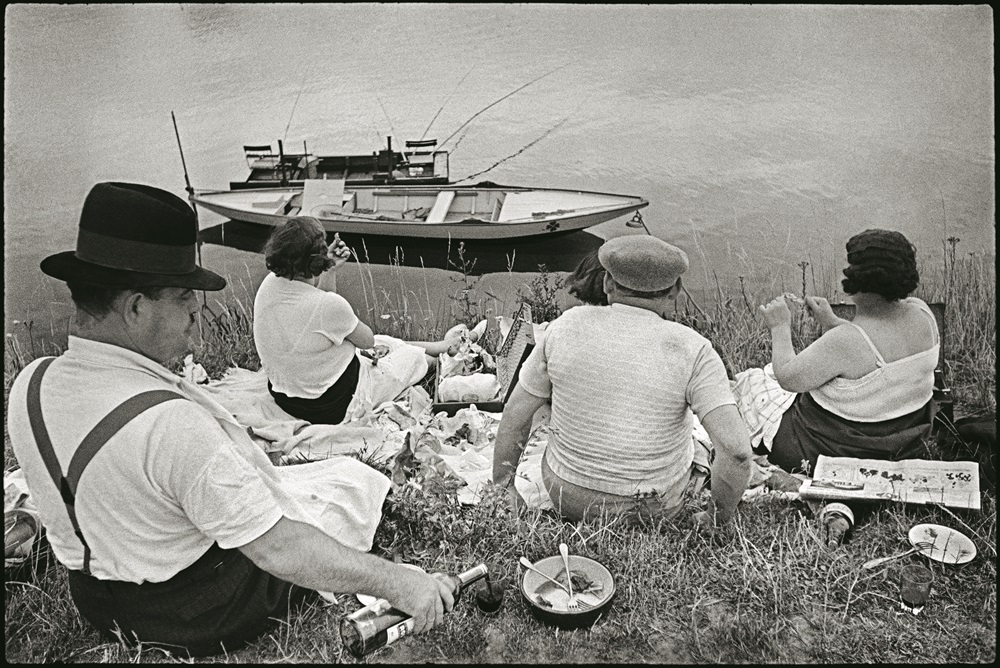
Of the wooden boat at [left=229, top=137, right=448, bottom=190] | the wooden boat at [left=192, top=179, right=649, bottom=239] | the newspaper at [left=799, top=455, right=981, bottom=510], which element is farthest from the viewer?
the wooden boat at [left=229, top=137, right=448, bottom=190]

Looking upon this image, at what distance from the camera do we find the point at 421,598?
1.65 meters

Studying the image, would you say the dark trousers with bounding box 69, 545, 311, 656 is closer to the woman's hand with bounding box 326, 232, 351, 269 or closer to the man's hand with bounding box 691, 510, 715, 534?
the man's hand with bounding box 691, 510, 715, 534

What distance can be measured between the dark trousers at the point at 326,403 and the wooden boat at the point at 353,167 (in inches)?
325

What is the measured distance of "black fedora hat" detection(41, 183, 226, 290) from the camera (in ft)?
4.61

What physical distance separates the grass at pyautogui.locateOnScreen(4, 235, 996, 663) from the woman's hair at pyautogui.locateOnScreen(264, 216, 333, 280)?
1.14 meters

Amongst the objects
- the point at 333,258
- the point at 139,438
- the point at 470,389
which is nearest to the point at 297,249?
the point at 333,258

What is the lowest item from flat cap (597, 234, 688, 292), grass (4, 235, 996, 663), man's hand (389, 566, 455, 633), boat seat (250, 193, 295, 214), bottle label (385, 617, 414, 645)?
boat seat (250, 193, 295, 214)

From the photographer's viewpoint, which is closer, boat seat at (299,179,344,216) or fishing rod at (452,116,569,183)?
boat seat at (299,179,344,216)

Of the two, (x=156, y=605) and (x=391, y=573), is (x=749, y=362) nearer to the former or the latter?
(x=391, y=573)

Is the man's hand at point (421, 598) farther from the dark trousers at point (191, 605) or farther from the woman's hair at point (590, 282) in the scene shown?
the woman's hair at point (590, 282)

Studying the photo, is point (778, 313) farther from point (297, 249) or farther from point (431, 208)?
point (431, 208)

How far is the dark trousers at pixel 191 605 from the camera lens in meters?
1.66

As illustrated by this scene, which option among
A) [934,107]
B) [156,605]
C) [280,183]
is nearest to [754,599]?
[156,605]

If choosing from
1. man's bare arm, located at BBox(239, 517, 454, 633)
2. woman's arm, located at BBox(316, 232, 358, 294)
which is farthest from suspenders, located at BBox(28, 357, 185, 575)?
woman's arm, located at BBox(316, 232, 358, 294)
